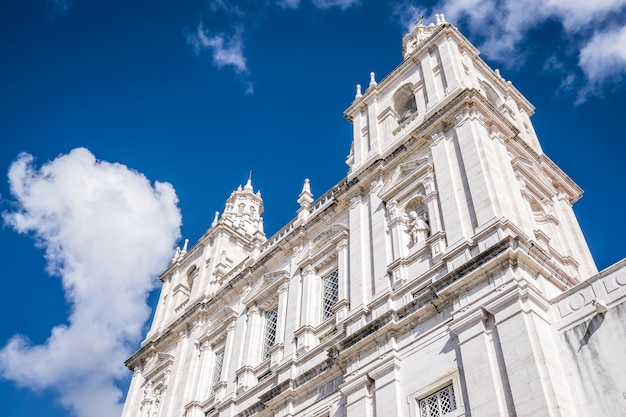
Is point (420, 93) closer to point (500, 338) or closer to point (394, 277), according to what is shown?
point (394, 277)

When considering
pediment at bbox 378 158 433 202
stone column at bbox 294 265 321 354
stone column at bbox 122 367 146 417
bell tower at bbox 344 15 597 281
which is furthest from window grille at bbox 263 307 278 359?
stone column at bbox 122 367 146 417

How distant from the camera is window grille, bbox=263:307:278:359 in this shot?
24031mm

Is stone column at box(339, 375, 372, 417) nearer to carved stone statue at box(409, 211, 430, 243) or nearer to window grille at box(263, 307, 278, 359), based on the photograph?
carved stone statue at box(409, 211, 430, 243)

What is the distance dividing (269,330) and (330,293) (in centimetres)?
317

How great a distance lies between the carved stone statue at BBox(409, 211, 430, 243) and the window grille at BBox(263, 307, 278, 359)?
260 inches

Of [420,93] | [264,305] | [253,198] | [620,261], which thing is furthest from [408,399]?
[253,198]

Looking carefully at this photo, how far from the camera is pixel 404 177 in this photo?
73.9 ft

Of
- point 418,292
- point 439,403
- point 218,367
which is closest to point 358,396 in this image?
point 439,403

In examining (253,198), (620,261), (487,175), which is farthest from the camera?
(253,198)

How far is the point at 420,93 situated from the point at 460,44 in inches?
122

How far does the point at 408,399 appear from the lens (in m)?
16.0

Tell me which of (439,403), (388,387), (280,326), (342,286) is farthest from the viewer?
(280,326)

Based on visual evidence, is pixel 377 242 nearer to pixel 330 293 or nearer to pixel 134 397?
pixel 330 293

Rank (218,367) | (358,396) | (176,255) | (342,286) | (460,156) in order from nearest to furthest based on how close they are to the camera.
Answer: (358,396) < (460,156) < (342,286) < (218,367) < (176,255)
